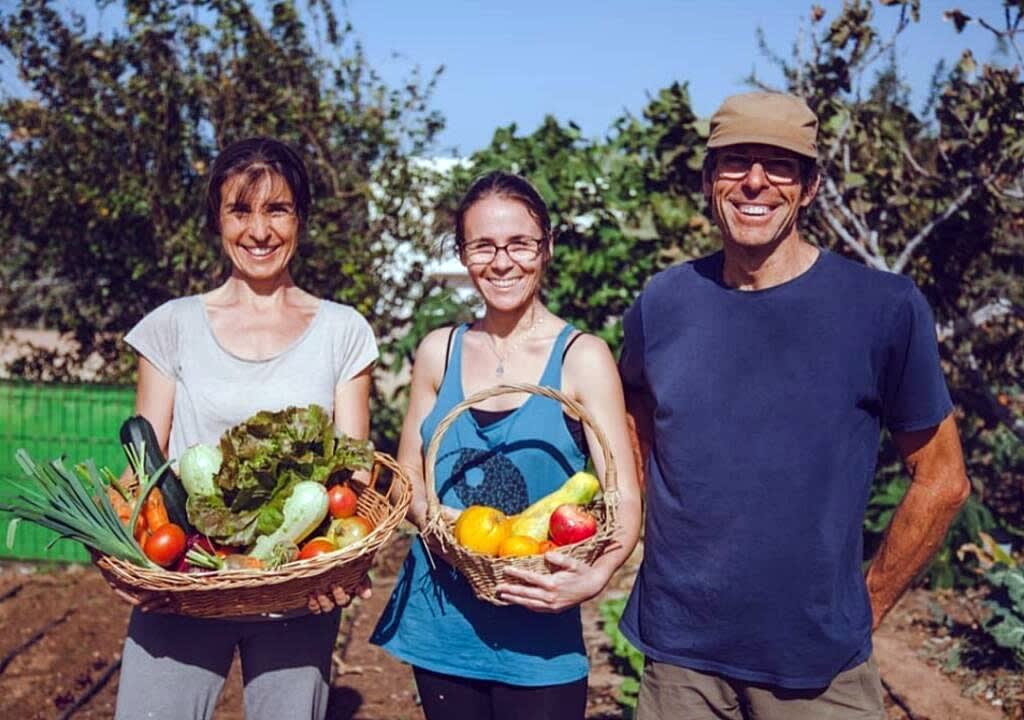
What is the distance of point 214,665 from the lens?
9.03ft

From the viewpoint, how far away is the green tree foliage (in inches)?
271

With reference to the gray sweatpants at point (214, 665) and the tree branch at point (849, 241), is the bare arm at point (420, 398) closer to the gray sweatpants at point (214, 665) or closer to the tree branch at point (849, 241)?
the gray sweatpants at point (214, 665)

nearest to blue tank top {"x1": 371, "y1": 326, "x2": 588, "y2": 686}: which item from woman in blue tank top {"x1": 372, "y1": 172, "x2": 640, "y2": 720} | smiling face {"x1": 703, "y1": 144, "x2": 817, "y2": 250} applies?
woman in blue tank top {"x1": 372, "y1": 172, "x2": 640, "y2": 720}

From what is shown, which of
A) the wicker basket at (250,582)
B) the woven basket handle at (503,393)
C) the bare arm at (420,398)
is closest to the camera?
the wicker basket at (250,582)

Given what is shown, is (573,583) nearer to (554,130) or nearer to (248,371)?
(248,371)

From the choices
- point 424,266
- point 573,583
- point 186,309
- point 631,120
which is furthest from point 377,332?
point 573,583

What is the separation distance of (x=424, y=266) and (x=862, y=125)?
3.04 meters

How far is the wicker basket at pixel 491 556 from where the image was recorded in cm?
243

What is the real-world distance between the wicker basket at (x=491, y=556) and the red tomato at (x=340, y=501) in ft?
0.84

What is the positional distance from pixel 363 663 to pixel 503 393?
3492mm

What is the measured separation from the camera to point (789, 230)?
8.20ft

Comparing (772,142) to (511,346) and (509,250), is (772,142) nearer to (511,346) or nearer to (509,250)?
(509,250)

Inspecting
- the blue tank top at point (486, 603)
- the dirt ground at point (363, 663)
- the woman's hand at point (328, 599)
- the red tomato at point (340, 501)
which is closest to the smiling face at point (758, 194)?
the blue tank top at point (486, 603)

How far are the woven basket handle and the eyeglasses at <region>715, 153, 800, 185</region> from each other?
69cm
